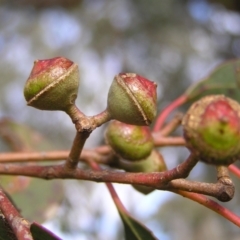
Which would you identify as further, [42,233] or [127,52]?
[127,52]

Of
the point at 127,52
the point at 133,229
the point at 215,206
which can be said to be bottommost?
the point at 127,52

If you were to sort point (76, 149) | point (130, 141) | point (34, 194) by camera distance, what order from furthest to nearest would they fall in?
point (34, 194), point (130, 141), point (76, 149)

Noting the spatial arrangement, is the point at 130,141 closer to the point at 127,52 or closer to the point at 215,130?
the point at 215,130

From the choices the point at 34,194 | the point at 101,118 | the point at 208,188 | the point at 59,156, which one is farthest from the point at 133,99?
the point at 34,194

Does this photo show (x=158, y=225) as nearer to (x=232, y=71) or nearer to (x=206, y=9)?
(x=206, y=9)

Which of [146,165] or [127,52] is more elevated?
[146,165]

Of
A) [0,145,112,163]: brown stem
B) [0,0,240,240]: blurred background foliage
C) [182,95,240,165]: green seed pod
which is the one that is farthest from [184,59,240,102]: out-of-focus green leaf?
[0,0,240,240]: blurred background foliage
